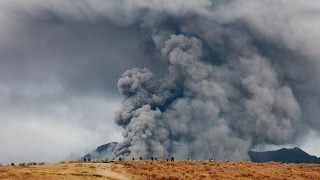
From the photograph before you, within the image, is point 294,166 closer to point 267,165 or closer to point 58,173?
point 267,165

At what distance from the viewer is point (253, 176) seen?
202 ft

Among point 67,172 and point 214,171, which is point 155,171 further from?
point 67,172

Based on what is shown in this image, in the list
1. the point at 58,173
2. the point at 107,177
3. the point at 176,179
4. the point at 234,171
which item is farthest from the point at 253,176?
the point at 58,173

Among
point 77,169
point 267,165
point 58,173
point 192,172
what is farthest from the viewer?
point 267,165

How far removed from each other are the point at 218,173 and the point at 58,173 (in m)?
20.1

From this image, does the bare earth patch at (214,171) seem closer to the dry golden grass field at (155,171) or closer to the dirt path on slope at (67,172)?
the dry golden grass field at (155,171)

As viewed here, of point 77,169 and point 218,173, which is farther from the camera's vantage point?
point 218,173

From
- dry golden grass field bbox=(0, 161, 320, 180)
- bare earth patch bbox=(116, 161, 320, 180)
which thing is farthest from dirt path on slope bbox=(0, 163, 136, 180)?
bare earth patch bbox=(116, 161, 320, 180)

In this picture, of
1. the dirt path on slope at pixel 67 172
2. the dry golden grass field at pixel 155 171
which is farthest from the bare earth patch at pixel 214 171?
the dirt path on slope at pixel 67 172

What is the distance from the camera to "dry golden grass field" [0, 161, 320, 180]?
174 feet

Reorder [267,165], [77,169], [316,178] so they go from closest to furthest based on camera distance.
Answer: [77,169] < [316,178] < [267,165]

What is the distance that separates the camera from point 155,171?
58.6 metres

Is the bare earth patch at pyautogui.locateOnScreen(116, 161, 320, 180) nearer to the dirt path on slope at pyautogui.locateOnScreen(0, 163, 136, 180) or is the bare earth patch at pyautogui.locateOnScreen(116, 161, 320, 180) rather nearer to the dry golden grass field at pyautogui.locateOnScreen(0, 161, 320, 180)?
the dry golden grass field at pyautogui.locateOnScreen(0, 161, 320, 180)

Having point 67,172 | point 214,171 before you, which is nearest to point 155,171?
point 214,171
